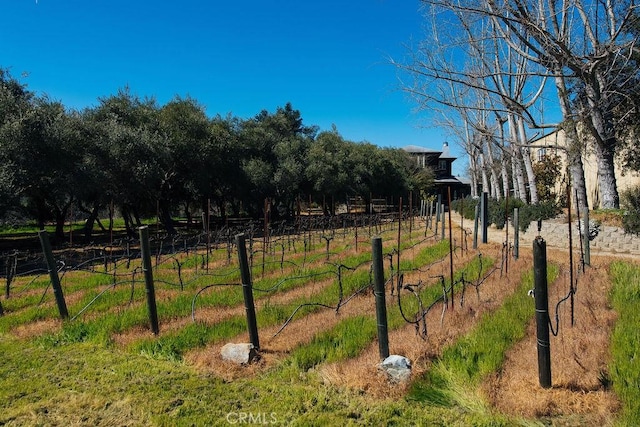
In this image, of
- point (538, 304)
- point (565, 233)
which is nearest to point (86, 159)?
point (538, 304)

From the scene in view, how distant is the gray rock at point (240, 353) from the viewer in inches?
141

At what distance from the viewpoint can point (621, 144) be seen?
17.8 m

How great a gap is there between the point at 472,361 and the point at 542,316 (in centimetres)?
74

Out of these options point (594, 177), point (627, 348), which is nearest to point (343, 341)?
point (627, 348)

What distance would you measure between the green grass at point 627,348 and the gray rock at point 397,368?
53.9 inches

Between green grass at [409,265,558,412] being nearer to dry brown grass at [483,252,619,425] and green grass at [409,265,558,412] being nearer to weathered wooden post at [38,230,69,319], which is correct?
dry brown grass at [483,252,619,425]

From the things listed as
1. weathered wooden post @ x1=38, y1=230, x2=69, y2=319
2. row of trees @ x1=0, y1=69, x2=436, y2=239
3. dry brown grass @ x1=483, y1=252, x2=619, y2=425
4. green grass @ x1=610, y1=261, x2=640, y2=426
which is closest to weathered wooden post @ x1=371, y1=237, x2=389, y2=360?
dry brown grass @ x1=483, y1=252, x2=619, y2=425

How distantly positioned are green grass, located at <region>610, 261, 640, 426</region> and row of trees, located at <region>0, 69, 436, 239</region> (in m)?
9.82

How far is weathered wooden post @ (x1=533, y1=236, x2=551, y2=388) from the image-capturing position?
296 cm

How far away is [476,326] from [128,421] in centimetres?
337

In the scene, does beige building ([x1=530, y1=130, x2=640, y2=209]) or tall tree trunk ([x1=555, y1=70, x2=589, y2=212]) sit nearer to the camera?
tall tree trunk ([x1=555, y1=70, x2=589, y2=212])

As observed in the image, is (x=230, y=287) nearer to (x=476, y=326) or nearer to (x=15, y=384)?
(x=15, y=384)

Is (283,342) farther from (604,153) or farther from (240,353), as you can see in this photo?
(604,153)

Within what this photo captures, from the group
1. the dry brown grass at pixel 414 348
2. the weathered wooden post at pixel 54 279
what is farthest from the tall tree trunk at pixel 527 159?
the weathered wooden post at pixel 54 279
